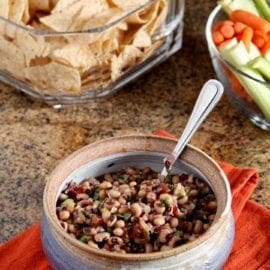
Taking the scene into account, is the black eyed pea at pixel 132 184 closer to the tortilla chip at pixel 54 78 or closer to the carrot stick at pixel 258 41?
the tortilla chip at pixel 54 78

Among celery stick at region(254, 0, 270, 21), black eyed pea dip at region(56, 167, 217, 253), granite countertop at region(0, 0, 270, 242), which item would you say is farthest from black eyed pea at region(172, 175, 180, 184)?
celery stick at region(254, 0, 270, 21)

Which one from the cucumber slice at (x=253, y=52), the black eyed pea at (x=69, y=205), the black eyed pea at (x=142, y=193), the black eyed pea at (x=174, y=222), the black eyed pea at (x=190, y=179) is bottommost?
the cucumber slice at (x=253, y=52)

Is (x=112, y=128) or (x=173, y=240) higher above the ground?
(x=173, y=240)

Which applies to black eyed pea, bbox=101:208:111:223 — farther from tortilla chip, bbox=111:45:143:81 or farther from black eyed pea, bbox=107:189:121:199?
tortilla chip, bbox=111:45:143:81

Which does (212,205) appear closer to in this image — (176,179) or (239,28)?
(176,179)

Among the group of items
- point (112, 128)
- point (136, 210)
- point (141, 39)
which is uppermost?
point (136, 210)

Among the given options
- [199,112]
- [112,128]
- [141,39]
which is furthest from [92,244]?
[141,39]

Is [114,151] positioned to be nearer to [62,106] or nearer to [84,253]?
[84,253]

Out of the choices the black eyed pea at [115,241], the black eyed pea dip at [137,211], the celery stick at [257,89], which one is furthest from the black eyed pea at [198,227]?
the celery stick at [257,89]
